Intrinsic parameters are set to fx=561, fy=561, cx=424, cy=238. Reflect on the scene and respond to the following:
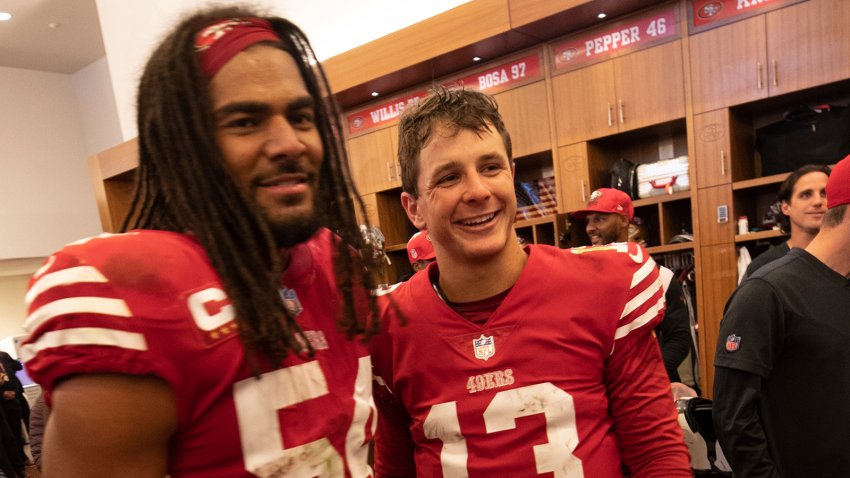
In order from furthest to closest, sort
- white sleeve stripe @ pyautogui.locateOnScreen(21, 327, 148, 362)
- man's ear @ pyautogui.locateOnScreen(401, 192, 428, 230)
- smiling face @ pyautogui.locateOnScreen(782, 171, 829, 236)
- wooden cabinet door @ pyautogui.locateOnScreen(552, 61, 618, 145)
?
wooden cabinet door @ pyautogui.locateOnScreen(552, 61, 618, 145) → smiling face @ pyautogui.locateOnScreen(782, 171, 829, 236) → man's ear @ pyautogui.locateOnScreen(401, 192, 428, 230) → white sleeve stripe @ pyautogui.locateOnScreen(21, 327, 148, 362)

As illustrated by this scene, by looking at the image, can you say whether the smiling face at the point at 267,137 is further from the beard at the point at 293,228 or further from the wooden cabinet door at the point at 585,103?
the wooden cabinet door at the point at 585,103

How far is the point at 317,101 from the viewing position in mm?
978

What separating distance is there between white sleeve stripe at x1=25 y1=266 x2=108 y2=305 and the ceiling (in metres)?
7.89

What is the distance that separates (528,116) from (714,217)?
1.39m

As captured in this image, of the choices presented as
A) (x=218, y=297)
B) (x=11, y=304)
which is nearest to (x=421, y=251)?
(x=218, y=297)

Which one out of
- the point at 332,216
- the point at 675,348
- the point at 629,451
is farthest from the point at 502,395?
the point at 675,348

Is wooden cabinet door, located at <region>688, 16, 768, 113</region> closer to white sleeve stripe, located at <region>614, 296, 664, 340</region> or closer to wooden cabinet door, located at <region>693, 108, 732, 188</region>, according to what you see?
wooden cabinet door, located at <region>693, 108, 732, 188</region>

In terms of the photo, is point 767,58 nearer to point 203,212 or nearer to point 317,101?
point 317,101

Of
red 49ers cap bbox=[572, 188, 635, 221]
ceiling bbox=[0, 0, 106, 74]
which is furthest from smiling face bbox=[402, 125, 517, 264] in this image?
ceiling bbox=[0, 0, 106, 74]

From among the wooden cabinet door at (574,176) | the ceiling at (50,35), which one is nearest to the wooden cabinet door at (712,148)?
the wooden cabinet door at (574,176)

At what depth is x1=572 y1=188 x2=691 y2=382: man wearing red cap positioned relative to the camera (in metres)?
2.57

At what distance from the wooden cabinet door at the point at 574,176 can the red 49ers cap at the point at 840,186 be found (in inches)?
83.8

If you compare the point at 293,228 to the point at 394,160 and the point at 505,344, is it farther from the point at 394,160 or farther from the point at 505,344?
the point at 394,160

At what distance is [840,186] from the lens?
159 cm
